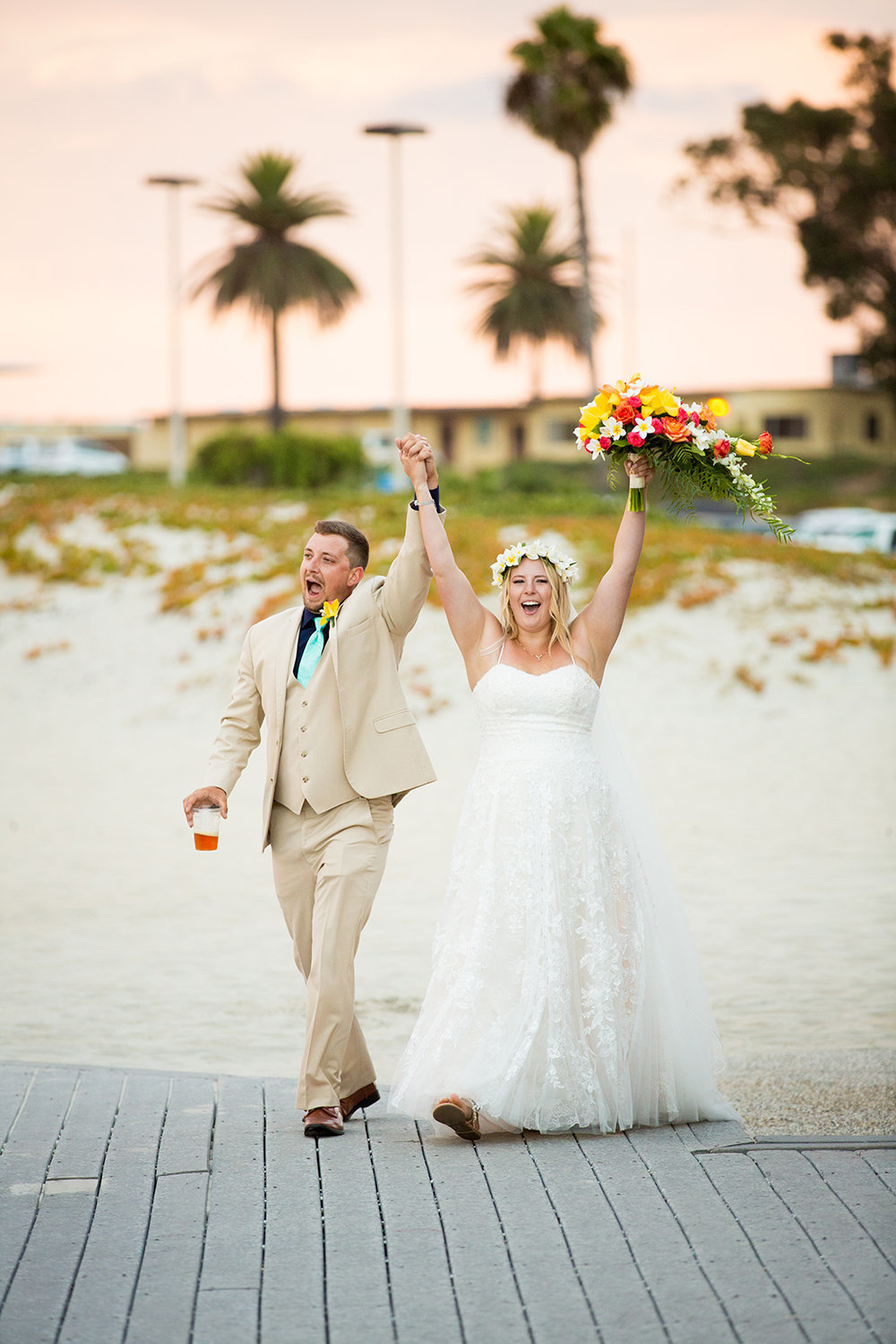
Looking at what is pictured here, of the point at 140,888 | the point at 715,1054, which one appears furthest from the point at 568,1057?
the point at 140,888

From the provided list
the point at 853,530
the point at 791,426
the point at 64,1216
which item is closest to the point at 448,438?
the point at 791,426

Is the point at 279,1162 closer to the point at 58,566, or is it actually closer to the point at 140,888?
the point at 140,888

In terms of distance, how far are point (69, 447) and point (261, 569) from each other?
1225 inches

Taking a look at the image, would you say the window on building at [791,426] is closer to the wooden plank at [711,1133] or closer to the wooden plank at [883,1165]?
the wooden plank at [711,1133]

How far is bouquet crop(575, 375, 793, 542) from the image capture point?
216 inches

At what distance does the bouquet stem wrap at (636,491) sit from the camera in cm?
561

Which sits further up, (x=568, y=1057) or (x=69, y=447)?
(x=69, y=447)

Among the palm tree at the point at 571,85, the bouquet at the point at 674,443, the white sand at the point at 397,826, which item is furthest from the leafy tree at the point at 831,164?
the bouquet at the point at 674,443

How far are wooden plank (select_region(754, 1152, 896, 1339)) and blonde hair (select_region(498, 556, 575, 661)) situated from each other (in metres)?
1.84

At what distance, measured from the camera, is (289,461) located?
31250mm

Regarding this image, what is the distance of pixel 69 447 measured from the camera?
51.2m

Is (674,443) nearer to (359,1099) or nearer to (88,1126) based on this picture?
(359,1099)

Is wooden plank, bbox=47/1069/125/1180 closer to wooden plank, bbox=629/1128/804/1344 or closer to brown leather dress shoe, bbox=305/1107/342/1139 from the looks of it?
brown leather dress shoe, bbox=305/1107/342/1139

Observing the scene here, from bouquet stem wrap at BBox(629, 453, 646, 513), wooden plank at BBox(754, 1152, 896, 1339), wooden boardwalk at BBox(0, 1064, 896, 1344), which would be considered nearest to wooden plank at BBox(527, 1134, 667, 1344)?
wooden boardwalk at BBox(0, 1064, 896, 1344)
